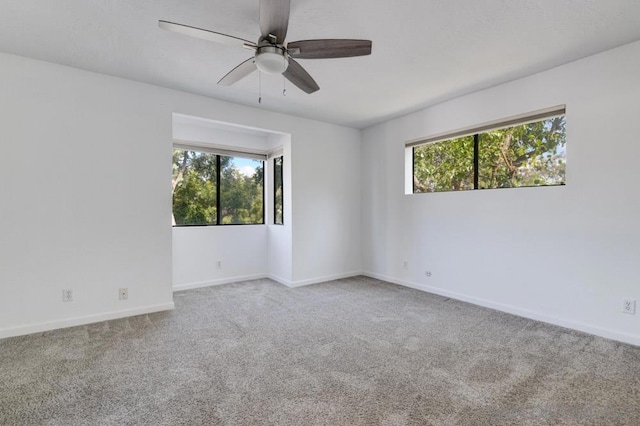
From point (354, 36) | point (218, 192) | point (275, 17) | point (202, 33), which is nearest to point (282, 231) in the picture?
point (218, 192)

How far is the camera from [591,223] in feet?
9.11

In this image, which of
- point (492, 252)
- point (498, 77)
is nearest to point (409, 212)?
point (492, 252)

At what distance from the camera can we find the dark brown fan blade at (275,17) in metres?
1.66

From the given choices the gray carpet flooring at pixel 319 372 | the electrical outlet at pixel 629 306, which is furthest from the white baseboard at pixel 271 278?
the electrical outlet at pixel 629 306

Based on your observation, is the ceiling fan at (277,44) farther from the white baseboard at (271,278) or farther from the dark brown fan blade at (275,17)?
the white baseboard at (271,278)

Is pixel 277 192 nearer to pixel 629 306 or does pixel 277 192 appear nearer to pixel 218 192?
pixel 218 192

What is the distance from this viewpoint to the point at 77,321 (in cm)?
299

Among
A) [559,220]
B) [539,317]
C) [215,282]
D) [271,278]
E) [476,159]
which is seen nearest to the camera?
[559,220]

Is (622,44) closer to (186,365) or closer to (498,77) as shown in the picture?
(498,77)

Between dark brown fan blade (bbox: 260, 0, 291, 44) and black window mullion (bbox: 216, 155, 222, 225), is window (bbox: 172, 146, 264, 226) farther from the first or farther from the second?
dark brown fan blade (bbox: 260, 0, 291, 44)

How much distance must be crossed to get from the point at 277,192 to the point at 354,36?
10.2ft

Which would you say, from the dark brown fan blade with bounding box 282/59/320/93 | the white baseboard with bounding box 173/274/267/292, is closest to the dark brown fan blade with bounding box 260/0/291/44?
the dark brown fan blade with bounding box 282/59/320/93

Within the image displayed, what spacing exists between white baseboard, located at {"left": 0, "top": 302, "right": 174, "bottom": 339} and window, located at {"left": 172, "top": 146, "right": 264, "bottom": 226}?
1433mm

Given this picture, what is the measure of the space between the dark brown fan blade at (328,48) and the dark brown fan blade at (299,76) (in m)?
0.14
